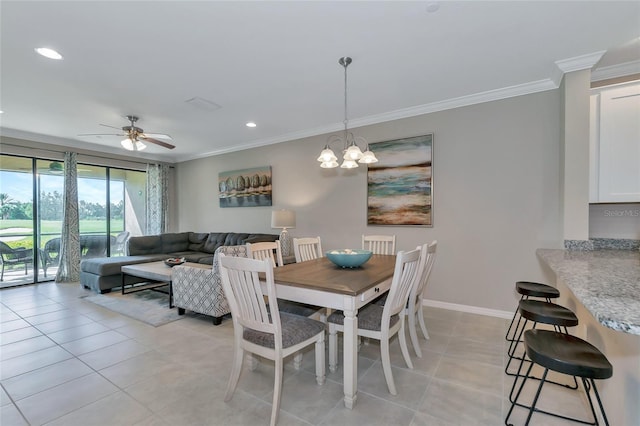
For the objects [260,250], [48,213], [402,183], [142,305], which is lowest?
[142,305]

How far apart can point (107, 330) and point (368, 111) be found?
162 inches

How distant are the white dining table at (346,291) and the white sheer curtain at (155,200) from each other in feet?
18.8

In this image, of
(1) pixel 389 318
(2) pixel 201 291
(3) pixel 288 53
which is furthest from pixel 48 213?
(1) pixel 389 318

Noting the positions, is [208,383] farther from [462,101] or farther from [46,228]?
[46,228]

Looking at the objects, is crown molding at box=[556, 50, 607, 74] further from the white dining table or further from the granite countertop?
the white dining table

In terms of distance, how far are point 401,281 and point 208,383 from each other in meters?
1.62

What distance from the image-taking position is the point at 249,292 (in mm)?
1771

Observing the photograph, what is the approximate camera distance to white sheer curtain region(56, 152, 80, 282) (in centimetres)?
548

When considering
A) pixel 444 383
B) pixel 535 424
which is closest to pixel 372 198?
pixel 444 383

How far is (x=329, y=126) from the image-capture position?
4.66 metres

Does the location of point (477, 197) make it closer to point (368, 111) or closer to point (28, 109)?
point (368, 111)

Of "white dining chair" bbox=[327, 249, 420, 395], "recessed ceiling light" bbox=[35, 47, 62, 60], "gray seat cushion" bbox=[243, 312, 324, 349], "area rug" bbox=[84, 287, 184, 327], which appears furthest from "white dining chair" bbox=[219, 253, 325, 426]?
"recessed ceiling light" bbox=[35, 47, 62, 60]

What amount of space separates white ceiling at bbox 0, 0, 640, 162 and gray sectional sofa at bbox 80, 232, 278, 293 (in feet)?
7.54

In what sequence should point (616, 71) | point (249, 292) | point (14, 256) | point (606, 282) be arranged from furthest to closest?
point (14, 256) → point (616, 71) → point (249, 292) → point (606, 282)
